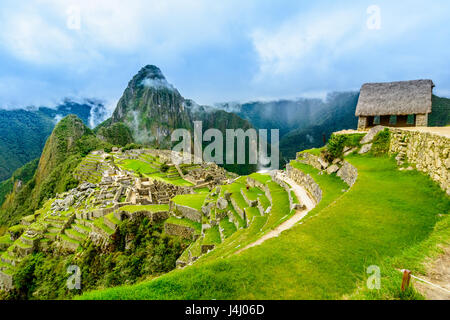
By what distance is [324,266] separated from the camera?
552 centimetres

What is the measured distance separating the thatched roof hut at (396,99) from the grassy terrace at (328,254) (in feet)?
32.7

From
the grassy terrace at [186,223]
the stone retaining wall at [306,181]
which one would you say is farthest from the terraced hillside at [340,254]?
the grassy terrace at [186,223]

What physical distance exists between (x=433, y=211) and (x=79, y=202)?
36.6 meters

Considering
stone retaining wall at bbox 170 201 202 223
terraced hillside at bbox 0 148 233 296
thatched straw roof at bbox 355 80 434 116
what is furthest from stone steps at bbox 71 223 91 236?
thatched straw roof at bbox 355 80 434 116

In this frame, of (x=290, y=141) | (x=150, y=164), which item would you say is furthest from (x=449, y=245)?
(x=290, y=141)

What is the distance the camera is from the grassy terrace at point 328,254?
476 centimetres

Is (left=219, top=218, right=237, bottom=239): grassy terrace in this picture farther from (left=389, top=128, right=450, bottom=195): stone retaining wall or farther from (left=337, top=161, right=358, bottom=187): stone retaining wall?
(left=389, top=128, right=450, bottom=195): stone retaining wall

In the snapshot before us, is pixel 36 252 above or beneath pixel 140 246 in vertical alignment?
beneath

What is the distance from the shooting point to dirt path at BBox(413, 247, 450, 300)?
4297 millimetres

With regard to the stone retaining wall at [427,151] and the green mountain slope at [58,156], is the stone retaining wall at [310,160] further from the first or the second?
the green mountain slope at [58,156]

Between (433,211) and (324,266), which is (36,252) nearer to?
(324,266)

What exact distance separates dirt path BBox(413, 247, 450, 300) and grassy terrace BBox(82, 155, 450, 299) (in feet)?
1.26

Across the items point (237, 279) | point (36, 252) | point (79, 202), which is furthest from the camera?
point (79, 202)

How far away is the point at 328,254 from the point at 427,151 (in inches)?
287
